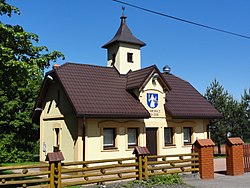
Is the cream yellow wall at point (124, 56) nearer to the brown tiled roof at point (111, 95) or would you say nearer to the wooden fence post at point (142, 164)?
the brown tiled roof at point (111, 95)

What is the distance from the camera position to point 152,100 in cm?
1972

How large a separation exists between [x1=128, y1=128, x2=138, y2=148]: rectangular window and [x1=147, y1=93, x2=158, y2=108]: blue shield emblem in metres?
1.90

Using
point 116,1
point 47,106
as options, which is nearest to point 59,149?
point 47,106

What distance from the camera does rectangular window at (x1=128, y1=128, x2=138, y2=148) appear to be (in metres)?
18.7

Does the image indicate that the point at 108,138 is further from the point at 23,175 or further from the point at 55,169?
the point at 23,175

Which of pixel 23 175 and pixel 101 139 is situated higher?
pixel 101 139

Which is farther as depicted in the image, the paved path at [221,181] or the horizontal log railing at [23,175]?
the paved path at [221,181]

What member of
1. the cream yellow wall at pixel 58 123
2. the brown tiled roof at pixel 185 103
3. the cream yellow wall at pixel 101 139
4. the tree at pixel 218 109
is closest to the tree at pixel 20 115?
the cream yellow wall at pixel 58 123

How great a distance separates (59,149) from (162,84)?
24.9 ft

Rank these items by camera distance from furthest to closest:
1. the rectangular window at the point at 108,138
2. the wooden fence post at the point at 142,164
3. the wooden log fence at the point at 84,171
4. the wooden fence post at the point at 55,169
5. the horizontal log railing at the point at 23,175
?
1. the rectangular window at the point at 108,138
2. the wooden fence post at the point at 142,164
3. the wooden fence post at the point at 55,169
4. the wooden log fence at the point at 84,171
5. the horizontal log railing at the point at 23,175

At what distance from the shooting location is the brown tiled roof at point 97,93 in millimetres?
16862

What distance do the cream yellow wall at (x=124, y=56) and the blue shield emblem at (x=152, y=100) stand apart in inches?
141

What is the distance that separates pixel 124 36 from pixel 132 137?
8058 mm

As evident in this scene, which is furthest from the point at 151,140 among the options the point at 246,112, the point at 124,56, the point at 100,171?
the point at 246,112
